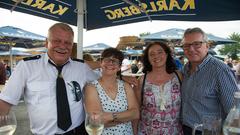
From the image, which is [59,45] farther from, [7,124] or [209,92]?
[209,92]

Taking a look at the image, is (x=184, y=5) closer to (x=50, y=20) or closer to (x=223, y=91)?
(x=223, y=91)

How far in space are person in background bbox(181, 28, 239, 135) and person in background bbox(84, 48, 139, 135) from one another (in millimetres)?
488

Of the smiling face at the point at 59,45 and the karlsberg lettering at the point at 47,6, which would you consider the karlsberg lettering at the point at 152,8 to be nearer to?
the karlsberg lettering at the point at 47,6

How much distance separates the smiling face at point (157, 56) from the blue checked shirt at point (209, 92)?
0.34m

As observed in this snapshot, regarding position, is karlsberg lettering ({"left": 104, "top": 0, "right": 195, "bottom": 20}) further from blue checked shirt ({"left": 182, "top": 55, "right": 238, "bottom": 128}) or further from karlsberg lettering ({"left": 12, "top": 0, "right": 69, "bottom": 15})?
blue checked shirt ({"left": 182, "top": 55, "right": 238, "bottom": 128})

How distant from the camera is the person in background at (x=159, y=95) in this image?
2.55 metres

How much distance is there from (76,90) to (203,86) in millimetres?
1083

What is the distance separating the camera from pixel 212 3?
116 inches

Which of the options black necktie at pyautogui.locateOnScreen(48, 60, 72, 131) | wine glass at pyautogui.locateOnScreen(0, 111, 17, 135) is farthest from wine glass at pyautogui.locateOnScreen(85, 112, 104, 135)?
black necktie at pyautogui.locateOnScreen(48, 60, 72, 131)

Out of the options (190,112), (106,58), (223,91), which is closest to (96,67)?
(106,58)

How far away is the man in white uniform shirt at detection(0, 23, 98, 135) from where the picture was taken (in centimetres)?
216

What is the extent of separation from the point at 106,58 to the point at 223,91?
1018 millimetres

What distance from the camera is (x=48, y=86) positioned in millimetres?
2221

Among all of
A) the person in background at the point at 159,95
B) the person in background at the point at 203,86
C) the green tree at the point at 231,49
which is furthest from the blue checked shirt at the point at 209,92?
the green tree at the point at 231,49
